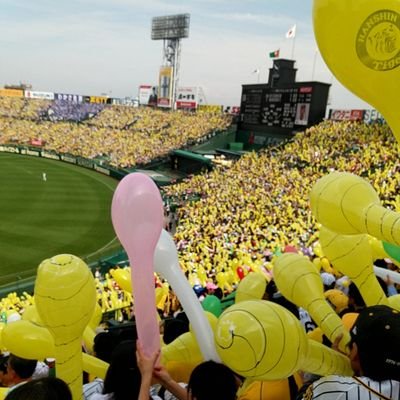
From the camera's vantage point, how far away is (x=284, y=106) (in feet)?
86.8

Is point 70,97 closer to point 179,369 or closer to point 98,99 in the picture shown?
point 98,99

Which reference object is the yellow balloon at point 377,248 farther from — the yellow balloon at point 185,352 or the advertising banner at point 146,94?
the advertising banner at point 146,94

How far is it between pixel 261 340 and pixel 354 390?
1.37 ft

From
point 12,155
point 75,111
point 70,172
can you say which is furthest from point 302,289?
point 75,111

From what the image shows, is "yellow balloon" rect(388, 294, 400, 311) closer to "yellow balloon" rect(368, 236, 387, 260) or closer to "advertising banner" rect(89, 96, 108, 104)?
"yellow balloon" rect(368, 236, 387, 260)

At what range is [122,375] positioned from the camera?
82.0 inches

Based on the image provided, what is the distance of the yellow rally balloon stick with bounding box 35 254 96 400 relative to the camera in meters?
1.98

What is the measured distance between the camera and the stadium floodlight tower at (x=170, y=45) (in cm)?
4788

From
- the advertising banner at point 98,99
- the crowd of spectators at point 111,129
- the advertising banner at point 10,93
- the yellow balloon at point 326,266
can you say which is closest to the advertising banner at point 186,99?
the crowd of spectators at point 111,129

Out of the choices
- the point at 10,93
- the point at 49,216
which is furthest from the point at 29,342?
the point at 10,93

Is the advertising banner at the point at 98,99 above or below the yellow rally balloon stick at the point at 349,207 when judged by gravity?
above

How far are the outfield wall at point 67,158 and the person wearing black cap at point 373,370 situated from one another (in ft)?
99.0

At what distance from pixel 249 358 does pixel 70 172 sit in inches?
1291

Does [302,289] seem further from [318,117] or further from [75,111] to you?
[75,111]
